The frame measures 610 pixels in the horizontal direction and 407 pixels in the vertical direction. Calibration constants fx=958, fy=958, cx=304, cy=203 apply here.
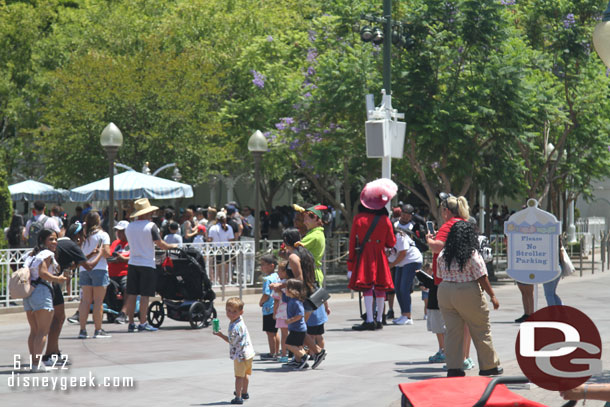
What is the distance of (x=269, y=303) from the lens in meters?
11.3

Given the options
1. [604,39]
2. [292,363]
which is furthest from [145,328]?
[604,39]

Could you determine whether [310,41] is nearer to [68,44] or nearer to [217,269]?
[217,269]

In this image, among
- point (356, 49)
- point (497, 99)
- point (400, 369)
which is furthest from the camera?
point (356, 49)

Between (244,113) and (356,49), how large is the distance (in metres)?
8.97

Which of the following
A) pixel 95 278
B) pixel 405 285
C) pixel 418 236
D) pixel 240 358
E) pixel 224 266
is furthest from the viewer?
pixel 224 266

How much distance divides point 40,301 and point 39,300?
0.02 meters

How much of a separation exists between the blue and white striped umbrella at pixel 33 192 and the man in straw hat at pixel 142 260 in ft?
66.8

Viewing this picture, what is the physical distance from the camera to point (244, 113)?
1232 inches

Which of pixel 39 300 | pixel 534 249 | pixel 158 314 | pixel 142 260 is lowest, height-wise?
pixel 158 314

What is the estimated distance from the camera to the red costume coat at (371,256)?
13477 mm

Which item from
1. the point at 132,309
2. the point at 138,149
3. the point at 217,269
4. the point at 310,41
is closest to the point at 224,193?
the point at 138,149

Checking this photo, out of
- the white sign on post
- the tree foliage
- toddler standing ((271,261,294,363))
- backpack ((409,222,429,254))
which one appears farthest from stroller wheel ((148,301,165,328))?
the tree foliage

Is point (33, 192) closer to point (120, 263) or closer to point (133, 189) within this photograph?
point (133, 189)

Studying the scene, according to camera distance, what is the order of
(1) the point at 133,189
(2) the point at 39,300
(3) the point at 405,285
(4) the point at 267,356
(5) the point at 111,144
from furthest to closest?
(1) the point at 133,189
(5) the point at 111,144
(3) the point at 405,285
(4) the point at 267,356
(2) the point at 39,300
